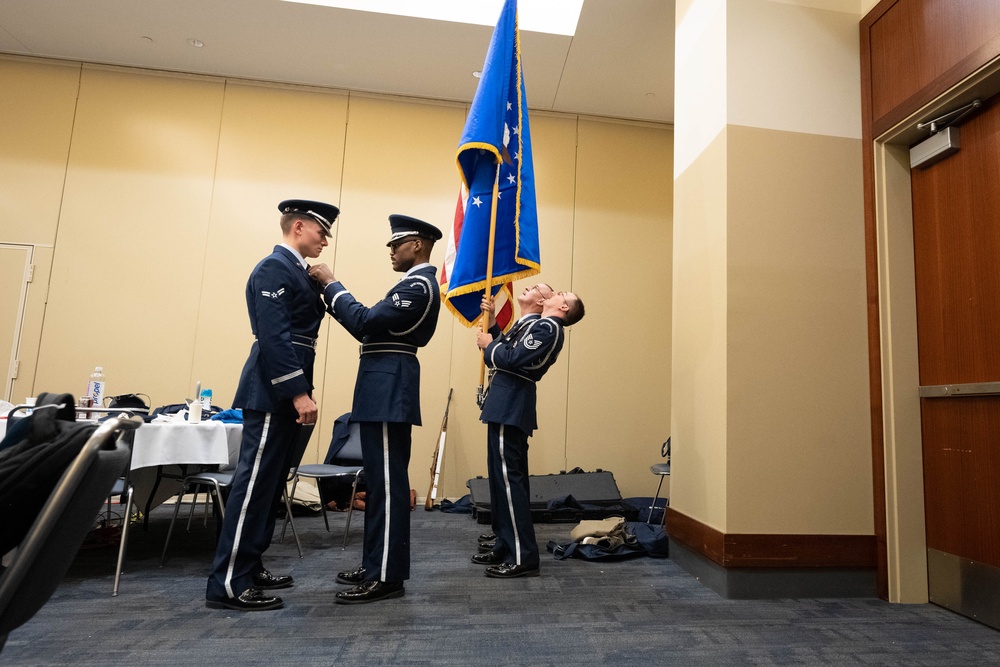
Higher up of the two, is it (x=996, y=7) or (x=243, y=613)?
(x=996, y=7)

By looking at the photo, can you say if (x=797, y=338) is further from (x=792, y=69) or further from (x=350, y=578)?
(x=350, y=578)

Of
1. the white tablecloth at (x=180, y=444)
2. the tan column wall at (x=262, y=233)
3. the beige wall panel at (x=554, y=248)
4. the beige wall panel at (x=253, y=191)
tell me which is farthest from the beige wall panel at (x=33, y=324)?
the beige wall panel at (x=554, y=248)

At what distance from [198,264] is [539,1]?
340cm

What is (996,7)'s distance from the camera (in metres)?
2.20

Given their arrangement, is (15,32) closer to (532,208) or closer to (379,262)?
(379,262)

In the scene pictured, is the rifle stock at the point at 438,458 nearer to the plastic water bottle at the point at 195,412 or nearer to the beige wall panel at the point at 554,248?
the beige wall panel at the point at 554,248

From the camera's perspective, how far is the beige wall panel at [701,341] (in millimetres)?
2760

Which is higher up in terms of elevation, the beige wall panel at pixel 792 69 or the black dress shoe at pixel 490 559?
the beige wall panel at pixel 792 69

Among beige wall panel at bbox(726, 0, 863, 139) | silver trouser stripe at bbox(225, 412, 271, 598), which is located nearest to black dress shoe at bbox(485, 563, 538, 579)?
silver trouser stripe at bbox(225, 412, 271, 598)

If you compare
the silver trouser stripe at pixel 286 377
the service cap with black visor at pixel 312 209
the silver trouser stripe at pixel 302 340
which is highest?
the service cap with black visor at pixel 312 209

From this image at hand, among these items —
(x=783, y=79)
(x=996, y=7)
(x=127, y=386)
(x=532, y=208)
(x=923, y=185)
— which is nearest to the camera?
Result: (x=996, y=7)

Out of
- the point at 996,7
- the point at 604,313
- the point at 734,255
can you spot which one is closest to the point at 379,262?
the point at 604,313

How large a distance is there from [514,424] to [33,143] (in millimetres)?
4892

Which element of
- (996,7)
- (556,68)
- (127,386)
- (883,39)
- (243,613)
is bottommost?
(243,613)
